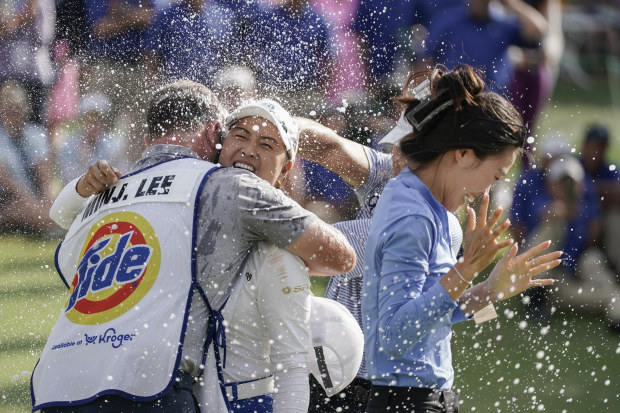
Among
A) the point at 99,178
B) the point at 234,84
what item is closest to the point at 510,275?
the point at 99,178

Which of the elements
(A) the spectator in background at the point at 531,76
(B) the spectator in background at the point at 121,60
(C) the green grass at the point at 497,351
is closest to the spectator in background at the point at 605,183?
(A) the spectator in background at the point at 531,76

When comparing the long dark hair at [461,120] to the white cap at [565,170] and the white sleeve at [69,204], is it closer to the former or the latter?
the white sleeve at [69,204]

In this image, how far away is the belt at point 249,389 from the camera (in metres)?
2.96

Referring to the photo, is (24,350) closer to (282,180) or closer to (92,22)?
(282,180)

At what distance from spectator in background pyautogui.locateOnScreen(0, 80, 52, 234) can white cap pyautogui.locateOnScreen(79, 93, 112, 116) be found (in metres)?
0.55

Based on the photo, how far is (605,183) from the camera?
29.0ft

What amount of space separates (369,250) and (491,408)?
2.69 m

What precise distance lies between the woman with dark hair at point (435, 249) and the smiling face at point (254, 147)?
1.40ft

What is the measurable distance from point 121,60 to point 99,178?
6.12m

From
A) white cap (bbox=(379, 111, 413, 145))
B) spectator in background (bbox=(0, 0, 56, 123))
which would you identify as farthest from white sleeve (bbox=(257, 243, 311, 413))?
spectator in background (bbox=(0, 0, 56, 123))

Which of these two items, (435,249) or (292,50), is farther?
(292,50)

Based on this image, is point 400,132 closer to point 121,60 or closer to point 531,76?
point 121,60

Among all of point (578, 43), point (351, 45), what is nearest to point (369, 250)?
point (351, 45)

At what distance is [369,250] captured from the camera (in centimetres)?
310
